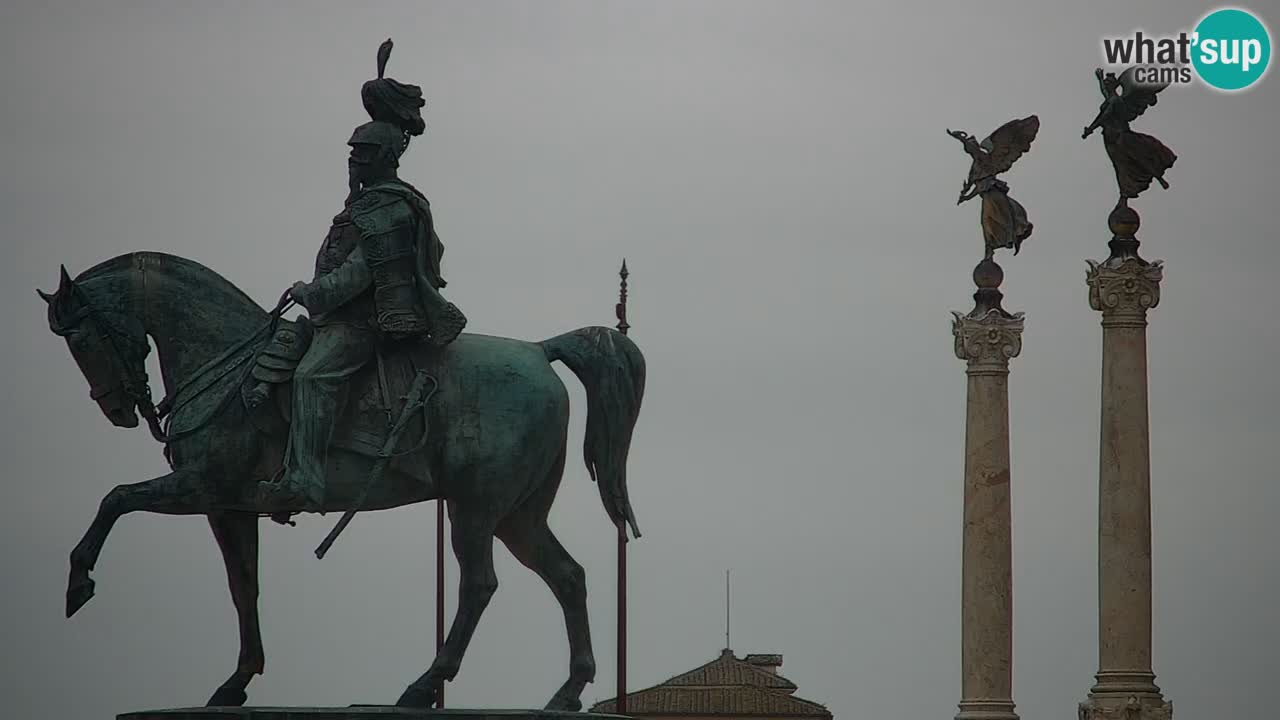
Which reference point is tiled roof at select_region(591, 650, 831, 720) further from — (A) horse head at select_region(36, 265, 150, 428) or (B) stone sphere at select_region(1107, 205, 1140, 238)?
(A) horse head at select_region(36, 265, 150, 428)

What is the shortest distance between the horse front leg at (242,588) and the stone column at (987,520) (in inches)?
1107

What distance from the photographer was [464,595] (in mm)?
30250

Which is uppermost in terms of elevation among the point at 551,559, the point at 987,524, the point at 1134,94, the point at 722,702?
the point at 1134,94

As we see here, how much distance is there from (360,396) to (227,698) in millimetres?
2497

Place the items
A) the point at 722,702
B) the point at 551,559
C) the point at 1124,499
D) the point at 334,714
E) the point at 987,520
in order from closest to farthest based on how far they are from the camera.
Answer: the point at 334,714 → the point at 551,559 → the point at 1124,499 → the point at 987,520 → the point at 722,702

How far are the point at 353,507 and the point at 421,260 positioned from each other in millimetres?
1939

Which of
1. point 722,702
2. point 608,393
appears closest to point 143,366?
point 608,393

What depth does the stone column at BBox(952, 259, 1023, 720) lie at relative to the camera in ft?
189

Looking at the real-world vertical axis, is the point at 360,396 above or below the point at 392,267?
below

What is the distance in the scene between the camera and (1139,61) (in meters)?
56.9

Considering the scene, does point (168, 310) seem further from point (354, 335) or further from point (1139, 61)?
point (1139, 61)

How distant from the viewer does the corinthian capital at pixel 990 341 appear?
5891 centimetres

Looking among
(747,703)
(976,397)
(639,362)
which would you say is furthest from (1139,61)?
(747,703)

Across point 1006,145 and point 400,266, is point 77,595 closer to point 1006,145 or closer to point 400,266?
point 400,266
